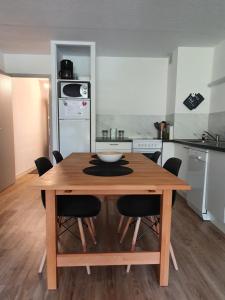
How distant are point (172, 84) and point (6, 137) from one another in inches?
123

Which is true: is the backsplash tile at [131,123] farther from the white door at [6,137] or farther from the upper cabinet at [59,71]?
the white door at [6,137]

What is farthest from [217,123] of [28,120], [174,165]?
[28,120]

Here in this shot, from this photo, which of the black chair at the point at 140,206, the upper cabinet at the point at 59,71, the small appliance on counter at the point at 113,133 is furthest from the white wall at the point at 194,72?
the black chair at the point at 140,206

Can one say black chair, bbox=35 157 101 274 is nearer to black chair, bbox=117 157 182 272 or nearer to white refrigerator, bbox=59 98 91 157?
black chair, bbox=117 157 182 272

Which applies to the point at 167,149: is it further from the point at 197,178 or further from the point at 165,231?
the point at 165,231

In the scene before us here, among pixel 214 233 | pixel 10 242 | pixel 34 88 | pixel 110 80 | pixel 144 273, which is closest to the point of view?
pixel 144 273

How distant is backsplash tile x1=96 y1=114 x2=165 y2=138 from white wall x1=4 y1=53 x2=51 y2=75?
1.36 m

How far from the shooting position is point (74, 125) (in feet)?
11.9

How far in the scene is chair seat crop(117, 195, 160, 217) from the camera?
174 cm

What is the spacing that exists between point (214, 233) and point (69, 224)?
5.38 ft

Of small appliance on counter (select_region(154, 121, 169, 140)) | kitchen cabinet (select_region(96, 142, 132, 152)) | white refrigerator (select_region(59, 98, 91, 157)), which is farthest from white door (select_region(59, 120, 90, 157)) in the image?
small appliance on counter (select_region(154, 121, 169, 140))

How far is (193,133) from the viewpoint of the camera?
3.96 meters

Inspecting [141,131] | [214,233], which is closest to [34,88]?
[141,131]

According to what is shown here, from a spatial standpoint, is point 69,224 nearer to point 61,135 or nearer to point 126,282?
point 126,282
